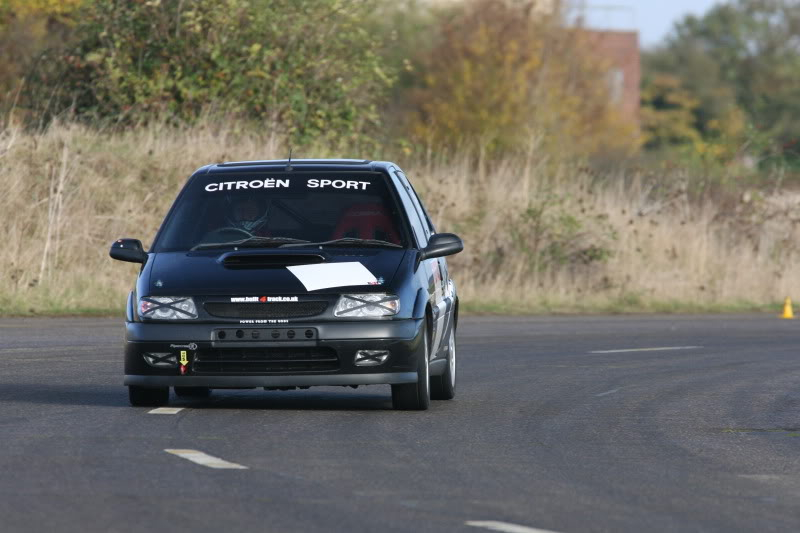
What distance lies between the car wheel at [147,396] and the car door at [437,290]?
72.3 inches

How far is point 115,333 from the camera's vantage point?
1966cm

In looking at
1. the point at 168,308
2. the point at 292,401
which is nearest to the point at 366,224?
the point at 292,401

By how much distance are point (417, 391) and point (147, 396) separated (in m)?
1.80

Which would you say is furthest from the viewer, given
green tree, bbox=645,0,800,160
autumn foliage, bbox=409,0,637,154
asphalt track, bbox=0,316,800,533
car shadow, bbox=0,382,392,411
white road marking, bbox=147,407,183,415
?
green tree, bbox=645,0,800,160

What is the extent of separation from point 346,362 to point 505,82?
45.7 m

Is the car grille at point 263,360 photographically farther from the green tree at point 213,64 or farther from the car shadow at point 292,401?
the green tree at point 213,64

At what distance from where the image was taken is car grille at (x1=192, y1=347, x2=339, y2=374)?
441 inches

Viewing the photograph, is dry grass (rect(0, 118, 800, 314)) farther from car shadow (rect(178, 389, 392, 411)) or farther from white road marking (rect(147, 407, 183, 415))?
white road marking (rect(147, 407, 183, 415))

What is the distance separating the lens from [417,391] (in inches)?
457

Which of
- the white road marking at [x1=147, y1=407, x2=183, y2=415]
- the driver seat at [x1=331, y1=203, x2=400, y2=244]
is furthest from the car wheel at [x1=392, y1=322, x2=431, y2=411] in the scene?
the white road marking at [x1=147, y1=407, x2=183, y2=415]

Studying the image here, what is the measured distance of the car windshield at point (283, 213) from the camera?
1210 cm

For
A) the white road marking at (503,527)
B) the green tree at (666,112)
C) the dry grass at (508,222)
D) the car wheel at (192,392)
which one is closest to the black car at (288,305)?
the car wheel at (192,392)

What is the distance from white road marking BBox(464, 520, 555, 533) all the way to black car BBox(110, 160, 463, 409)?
3922 mm

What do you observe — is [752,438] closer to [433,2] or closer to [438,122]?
[438,122]
